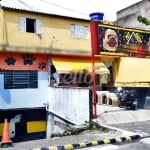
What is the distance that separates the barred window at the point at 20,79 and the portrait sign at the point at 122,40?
22.7 ft

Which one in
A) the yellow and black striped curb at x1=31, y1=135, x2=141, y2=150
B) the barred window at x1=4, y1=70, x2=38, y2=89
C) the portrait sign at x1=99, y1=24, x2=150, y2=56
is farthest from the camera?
the barred window at x1=4, y1=70, x2=38, y2=89

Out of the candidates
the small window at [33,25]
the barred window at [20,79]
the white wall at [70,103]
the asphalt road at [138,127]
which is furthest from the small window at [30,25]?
the asphalt road at [138,127]

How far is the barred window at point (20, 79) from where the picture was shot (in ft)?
60.8

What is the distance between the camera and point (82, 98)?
13750 millimetres

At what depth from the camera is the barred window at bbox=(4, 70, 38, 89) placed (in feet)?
60.8

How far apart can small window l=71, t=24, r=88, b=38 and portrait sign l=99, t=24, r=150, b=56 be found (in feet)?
20.4

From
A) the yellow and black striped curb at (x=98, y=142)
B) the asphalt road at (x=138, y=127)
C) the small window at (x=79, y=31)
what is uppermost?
the small window at (x=79, y=31)

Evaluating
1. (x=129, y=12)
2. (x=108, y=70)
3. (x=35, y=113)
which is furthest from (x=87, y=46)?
(x=129, y=12)

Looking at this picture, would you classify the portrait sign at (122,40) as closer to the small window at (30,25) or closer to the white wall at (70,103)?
the white wall at (70,103)

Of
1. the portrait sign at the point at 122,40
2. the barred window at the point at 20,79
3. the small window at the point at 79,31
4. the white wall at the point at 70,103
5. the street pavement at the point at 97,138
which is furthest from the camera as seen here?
the small window at the point at 79,31

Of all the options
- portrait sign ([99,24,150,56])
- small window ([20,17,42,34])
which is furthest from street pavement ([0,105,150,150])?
small window ([20,17,42,34])

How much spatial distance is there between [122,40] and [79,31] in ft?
21.9

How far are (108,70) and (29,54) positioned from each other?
5.43 meters

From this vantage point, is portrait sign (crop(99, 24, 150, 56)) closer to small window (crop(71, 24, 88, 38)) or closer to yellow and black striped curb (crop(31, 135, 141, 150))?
yellow and black striped curb (crop(31, 135, 141, 150))
